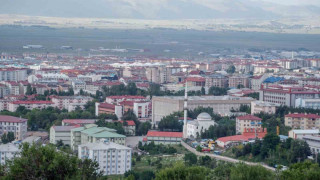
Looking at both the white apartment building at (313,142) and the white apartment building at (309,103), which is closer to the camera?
the white apartment building at (313,142)

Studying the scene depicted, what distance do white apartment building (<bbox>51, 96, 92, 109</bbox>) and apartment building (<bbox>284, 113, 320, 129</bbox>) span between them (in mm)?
7055

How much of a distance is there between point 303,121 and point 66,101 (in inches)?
305

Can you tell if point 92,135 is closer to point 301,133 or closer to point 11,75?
point 301,133

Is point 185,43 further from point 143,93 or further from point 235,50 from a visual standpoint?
point 143,93

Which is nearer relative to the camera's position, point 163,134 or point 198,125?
point 163,134

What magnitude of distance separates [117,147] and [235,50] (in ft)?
157

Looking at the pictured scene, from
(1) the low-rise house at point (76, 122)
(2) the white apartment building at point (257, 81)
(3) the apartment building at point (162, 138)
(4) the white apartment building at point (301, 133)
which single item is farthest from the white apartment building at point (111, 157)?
(2) the white apartment building at point (257, 81)

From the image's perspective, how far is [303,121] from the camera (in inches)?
854

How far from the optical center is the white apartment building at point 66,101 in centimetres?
2677

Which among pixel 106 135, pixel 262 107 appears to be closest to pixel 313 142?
pixel 106 135

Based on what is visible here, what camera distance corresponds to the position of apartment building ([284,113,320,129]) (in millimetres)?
21562

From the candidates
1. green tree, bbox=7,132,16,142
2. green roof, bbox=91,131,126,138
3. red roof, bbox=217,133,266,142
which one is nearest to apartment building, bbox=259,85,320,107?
red roof, bbox=217,133,266,142

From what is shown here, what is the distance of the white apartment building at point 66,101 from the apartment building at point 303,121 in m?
7.05

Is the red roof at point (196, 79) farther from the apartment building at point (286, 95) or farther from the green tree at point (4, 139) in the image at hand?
the green tree at point (4, 139)
